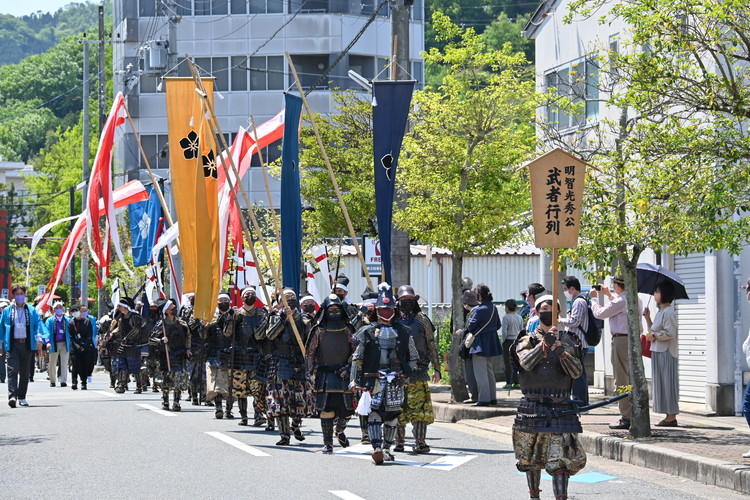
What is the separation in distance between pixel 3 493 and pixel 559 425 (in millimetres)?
4852

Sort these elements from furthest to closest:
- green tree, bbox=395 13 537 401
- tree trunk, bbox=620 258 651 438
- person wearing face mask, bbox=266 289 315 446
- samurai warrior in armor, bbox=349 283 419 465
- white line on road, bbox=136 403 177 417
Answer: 1. green tree, bbox=395 13 537 401
2. white line on road, bbox=136 403 177 417
3. person wearing face mask, bbox=266 289 315 446
4. tree trunk, bbox=620 258 651 438
5. samurai warrior in armor, bbox=349 283 419 465


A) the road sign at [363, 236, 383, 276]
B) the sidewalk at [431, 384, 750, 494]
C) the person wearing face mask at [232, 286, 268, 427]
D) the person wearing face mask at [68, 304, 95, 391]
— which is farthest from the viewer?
the person wearing face mask at [68, 304, 95, 391]

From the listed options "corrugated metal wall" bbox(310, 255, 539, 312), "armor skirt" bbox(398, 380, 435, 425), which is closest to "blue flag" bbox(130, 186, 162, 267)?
"corrugated metal wall" bbox(310, 255, 539, 312)

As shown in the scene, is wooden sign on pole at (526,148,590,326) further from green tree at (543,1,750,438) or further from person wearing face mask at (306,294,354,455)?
person wearing face mask at (306,294,354,455)

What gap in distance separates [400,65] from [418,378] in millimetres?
6853

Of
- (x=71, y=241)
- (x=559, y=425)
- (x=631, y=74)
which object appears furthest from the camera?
(x=71, y=241)

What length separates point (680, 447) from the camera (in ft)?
45.2

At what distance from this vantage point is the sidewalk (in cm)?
1223

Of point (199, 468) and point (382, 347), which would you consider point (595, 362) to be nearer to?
point (382, 347)

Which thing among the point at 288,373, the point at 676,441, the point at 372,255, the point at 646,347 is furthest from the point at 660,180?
the point at 372,255

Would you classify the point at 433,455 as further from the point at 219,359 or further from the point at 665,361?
the point at 219,359

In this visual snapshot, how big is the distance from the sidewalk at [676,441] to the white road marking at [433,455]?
1707 millimetres

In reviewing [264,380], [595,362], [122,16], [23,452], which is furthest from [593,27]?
[122,16]

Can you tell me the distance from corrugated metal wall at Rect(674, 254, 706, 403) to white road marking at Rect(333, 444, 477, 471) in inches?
248
